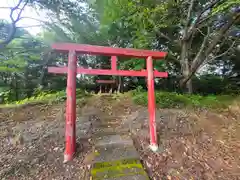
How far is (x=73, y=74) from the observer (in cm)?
325

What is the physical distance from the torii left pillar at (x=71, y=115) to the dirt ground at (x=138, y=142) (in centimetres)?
18

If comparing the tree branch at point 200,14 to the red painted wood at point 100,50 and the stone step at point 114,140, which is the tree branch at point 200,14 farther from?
the stone step at point 114,140

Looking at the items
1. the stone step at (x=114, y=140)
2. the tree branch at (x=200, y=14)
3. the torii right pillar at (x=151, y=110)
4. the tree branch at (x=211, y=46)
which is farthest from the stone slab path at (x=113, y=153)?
the tree branch at (x=200, y=14)

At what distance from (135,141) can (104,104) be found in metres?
2.20

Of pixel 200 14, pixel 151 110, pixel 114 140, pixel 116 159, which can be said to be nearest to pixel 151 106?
pixel 151 110

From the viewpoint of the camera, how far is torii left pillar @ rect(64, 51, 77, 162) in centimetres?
308

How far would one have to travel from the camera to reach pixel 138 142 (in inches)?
140

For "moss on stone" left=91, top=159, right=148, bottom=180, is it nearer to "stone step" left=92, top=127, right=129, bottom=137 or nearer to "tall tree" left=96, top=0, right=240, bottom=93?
"stone step" left=92, top=127, right=129, bottom=137

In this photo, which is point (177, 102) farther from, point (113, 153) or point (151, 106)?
point (113, 153)

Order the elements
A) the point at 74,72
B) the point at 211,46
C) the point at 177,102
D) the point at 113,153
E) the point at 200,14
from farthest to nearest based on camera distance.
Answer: the point at 200,14 < the point at 211,46 < the point at 177,102 < the point at 74,72 < the point at 113,153

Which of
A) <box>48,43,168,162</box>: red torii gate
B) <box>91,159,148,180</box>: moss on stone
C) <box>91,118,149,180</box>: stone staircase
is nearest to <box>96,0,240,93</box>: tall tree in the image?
<box>48,43,168,162</box>: red torii gate

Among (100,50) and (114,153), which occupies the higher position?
(100,50)

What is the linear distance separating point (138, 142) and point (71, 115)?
151 centimetres

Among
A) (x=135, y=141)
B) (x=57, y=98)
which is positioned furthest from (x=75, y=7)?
(x=135, y=141)
